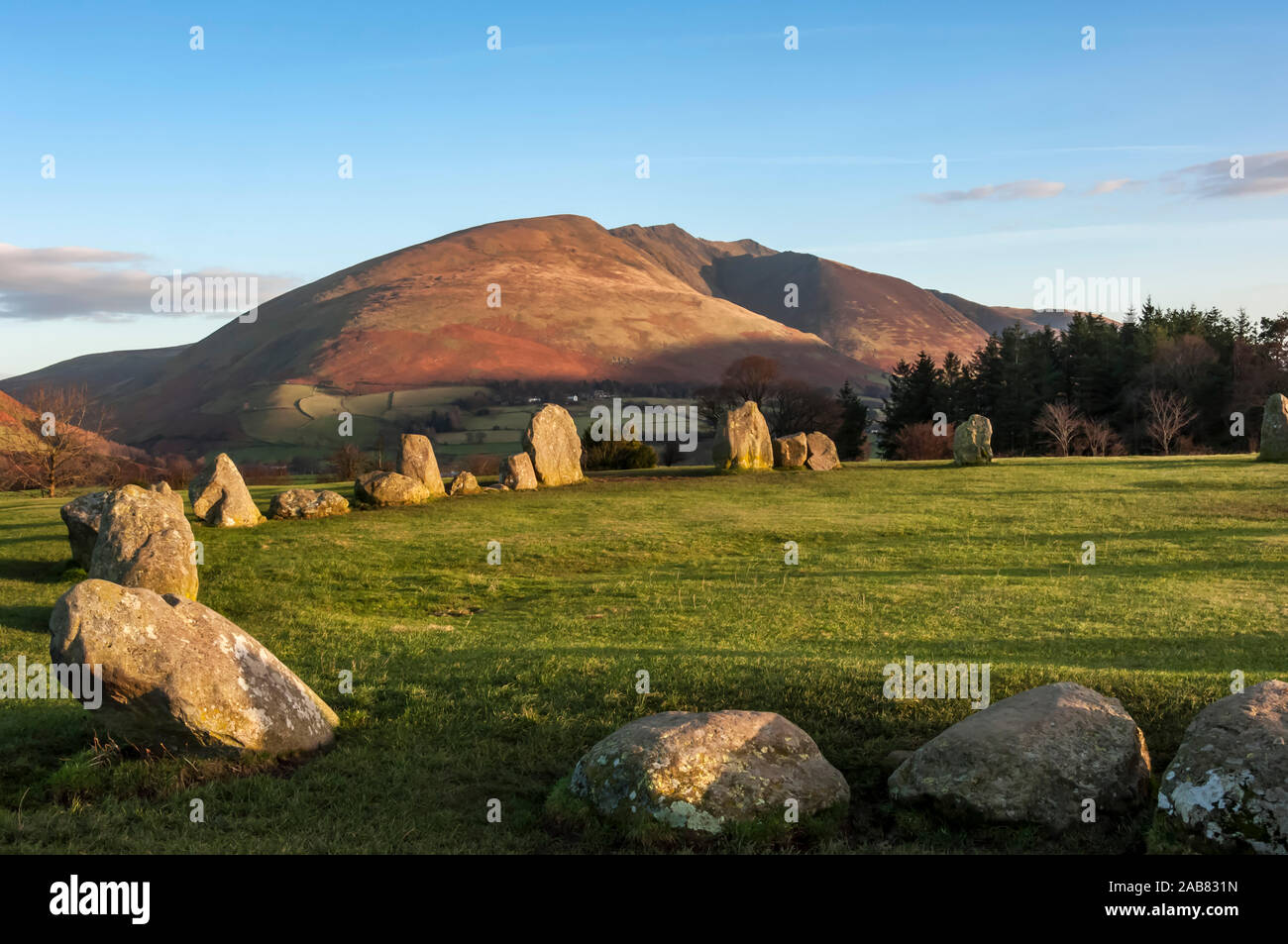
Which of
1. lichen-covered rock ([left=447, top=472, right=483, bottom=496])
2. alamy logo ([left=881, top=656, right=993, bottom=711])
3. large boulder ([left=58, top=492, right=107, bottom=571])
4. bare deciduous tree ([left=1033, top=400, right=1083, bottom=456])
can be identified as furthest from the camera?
bare deciduous tree ([left=1033, top=400, right=1083, bottom=456])

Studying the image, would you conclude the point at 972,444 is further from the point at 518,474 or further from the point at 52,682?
the point at 52,682

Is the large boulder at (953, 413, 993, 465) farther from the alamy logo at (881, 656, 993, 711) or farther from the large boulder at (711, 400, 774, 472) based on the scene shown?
the alamy logo at (881, 656, 993, 711)

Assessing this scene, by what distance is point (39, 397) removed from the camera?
4678cm

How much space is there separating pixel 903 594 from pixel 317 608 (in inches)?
432

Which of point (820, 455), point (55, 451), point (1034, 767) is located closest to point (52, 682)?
point (1034, 767)

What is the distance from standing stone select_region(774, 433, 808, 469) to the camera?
39.4 m

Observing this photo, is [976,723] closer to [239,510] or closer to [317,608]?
[317,608]

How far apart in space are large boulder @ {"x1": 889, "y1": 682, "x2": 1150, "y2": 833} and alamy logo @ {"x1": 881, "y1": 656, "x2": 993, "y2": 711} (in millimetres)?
1965

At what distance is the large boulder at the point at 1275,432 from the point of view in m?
37.3

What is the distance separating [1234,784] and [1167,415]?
67292mm

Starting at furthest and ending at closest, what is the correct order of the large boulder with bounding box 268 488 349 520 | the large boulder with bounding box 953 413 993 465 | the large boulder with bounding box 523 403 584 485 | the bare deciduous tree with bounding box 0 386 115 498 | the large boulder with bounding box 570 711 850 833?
the large boulder with bounding box 953 413 993 465
the bare deciduous tree with bounding box 0 386 115 498
the large boulder with bounding box 523 403 584 485
the large boulder with bounding box 268 488 349 520
the large boulder with bounding box 570 711 850 833

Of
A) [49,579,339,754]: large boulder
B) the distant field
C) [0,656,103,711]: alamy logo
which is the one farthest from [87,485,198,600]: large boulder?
the distant field
